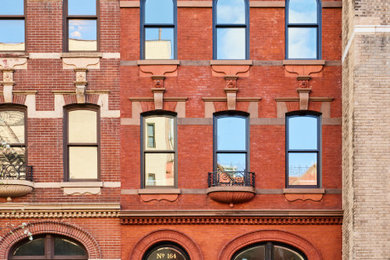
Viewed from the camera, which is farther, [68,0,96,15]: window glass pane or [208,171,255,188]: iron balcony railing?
[68,0,96,15]: window glass pane

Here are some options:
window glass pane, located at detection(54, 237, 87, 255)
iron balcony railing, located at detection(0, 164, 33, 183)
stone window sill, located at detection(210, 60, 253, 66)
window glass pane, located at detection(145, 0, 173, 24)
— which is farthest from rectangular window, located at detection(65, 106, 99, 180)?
stone window sill, located at detection(210, 60, 253, 66)

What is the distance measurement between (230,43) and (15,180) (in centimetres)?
659

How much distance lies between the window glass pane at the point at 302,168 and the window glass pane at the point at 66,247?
5.74 meters

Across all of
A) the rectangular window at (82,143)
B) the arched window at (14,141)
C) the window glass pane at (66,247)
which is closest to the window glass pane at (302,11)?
the rectangular window at (82,143)

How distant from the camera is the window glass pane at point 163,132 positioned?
15234 mm

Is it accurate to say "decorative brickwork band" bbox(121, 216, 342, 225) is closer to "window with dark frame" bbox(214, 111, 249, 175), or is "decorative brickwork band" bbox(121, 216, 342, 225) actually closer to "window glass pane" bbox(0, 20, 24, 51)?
"window with dark frame" bbox(214, 111, 249, 175)

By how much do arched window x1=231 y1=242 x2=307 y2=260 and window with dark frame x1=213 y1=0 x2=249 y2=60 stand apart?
500 centimetres

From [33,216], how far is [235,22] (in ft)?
24.0

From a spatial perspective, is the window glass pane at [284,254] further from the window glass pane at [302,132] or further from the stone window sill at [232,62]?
the stone window sill at [232,62]

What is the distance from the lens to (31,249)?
14945 millimetres

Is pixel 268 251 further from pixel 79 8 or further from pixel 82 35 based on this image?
pixel 79 8

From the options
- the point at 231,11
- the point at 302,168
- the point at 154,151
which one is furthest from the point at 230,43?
the point at 302,168

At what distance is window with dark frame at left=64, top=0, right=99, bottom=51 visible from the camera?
1541 cm

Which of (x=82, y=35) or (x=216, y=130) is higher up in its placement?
(x=82, y=35)
